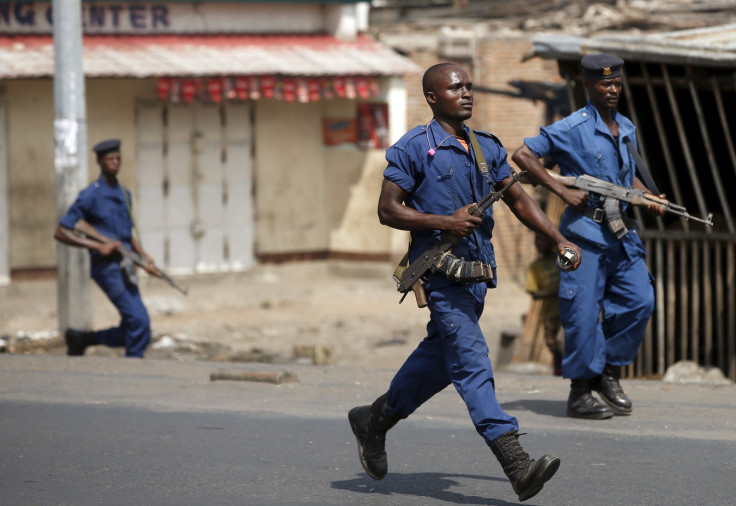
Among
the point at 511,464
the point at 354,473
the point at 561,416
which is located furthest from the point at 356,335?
the point at 511,464

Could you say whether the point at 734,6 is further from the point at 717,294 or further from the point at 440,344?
the point at 440,344

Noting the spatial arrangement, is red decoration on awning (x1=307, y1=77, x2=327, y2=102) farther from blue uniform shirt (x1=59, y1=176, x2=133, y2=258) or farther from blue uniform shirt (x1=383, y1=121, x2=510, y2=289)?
blue uniform shirt (x1=383, y1=121, x2=510, y2=289)

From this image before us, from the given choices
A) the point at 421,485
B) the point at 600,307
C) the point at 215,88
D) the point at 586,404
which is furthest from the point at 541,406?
the point at 215,88

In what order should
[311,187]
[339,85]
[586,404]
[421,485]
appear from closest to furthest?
[421,485], [586,404], [339,85], [311,187]

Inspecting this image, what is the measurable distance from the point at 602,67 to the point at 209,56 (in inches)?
345

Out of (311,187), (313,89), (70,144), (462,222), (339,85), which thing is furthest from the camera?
(311,187)

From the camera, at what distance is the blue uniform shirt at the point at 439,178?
4988 millimetres

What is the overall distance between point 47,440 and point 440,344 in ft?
7.40

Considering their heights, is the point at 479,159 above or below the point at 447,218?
above

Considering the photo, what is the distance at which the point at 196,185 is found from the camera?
600 inches

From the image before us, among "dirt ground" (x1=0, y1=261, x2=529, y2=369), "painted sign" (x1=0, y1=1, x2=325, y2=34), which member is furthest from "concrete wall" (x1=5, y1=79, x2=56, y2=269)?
"painted sign" (x1=0, y1=1, x2=325, y2=34)

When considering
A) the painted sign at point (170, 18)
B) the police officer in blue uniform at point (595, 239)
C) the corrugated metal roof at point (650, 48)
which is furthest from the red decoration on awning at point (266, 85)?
the police officer in blue uniform at point (595, 239)

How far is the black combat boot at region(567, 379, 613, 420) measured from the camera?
639 centimetres

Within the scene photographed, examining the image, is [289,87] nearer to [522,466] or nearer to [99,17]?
[99,17]
